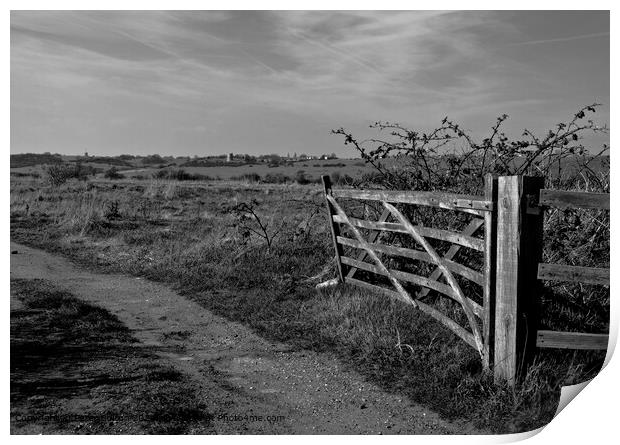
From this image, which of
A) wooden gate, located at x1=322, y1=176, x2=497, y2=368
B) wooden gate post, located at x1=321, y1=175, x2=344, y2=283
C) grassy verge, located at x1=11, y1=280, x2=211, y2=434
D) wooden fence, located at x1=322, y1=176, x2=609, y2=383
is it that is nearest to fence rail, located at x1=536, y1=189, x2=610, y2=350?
wooden fence, located at x1=322, y1=176, x2=609, y2=383

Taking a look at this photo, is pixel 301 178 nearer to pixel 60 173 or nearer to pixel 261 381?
pixel 60 173

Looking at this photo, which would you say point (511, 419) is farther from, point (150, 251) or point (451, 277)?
point (150, 251)

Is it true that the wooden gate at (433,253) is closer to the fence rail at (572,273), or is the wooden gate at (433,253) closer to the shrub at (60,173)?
the fence rail at (572,273)

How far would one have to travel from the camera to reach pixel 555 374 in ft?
15.9

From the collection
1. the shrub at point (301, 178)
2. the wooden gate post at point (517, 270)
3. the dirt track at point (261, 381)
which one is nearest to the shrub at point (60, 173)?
the shrub at point (301, 178)

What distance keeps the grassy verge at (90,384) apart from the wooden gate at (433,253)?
2.56 metres

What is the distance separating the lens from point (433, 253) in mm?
6117

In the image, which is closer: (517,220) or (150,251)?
(517,220)

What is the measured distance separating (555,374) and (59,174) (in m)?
24.3

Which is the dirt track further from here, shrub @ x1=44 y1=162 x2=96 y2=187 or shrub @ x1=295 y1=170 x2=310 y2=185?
shrub @ x1=295 y1=170 x2=310 y2=185

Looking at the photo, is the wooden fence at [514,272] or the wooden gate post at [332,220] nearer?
the wooden fence at [514,272]

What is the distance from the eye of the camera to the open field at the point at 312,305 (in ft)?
15.5

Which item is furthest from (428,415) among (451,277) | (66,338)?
(66,338)

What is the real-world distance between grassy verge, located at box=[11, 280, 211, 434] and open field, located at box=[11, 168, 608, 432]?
1.60m
